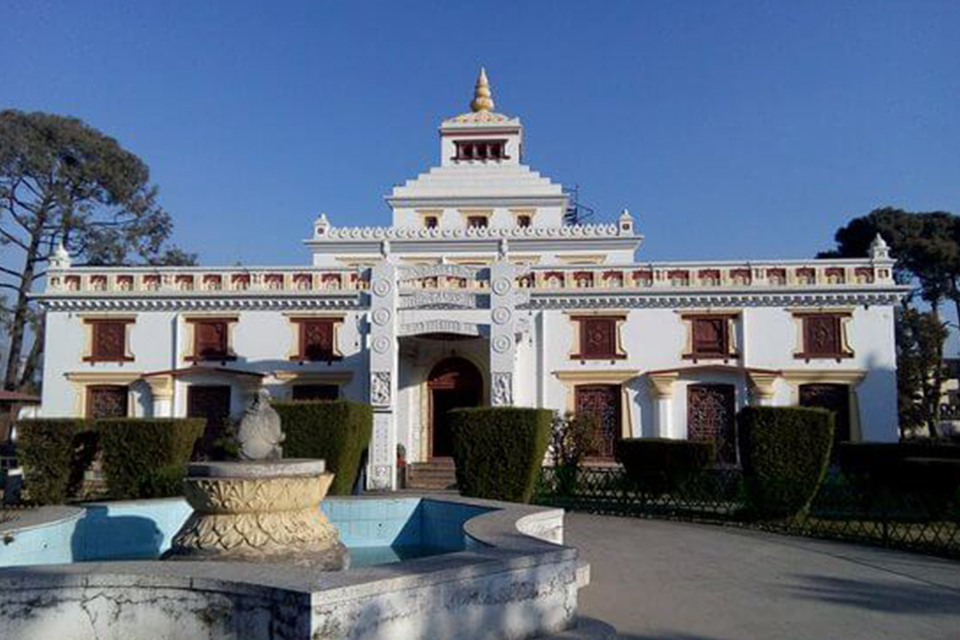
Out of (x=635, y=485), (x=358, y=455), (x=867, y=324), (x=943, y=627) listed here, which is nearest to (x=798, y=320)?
(x=867, y=324)

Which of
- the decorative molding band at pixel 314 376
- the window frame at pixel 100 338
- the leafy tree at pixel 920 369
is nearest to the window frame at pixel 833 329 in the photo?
the leafy tree at pixel 920 369

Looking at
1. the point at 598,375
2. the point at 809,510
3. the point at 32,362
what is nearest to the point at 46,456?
the point at 598,375

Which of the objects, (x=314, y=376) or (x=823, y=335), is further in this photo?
(x=314, y=376)

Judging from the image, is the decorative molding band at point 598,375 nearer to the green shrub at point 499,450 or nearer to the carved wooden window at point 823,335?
the carved wooden window at point 823,335

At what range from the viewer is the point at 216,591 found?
5.29 metres

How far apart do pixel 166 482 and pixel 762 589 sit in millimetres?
11240

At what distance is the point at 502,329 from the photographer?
20.2m

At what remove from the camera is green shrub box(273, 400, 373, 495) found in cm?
1598

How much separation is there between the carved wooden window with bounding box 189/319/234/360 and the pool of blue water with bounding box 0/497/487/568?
1351cm

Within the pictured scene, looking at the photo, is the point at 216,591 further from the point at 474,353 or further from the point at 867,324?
the point at 867,324

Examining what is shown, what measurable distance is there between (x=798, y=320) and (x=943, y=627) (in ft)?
56.8

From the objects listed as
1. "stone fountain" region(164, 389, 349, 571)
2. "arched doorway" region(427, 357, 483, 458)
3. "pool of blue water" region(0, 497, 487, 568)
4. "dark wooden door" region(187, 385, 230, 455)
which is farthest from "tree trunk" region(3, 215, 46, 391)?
"stone fountain" region(164, 389, 349, 571)

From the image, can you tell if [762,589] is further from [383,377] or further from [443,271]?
[443,271]

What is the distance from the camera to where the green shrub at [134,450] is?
16781 mm
